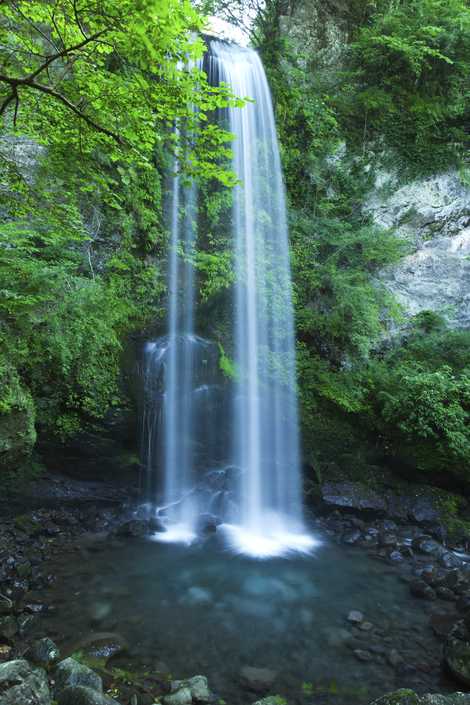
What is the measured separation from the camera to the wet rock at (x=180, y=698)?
3.61m

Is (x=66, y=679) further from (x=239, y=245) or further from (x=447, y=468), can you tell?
(x=239, y=245)

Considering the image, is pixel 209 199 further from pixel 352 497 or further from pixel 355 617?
pixel 355 617

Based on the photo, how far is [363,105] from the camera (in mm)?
12172

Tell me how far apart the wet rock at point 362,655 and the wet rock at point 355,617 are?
1.91ft

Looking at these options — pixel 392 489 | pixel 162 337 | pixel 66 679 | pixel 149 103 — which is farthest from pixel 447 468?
pixel 149 103

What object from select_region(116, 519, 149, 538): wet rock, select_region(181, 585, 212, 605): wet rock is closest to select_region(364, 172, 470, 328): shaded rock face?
select_region(116, 519, 149, 538): wet rock

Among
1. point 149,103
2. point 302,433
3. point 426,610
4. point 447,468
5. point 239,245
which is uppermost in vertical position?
point 239,245

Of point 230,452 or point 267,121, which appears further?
point 267,121

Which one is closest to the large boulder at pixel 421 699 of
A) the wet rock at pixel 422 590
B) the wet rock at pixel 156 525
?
the wet rock at pixel 422 590

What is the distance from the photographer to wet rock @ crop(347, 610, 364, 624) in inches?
208

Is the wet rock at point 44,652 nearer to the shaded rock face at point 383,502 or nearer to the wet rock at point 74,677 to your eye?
the wet rock at point 74,677

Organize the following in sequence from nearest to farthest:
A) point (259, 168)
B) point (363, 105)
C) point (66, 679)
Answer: point (66, 679) < point (259, 168) < point (363, 105)

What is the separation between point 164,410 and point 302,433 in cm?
319

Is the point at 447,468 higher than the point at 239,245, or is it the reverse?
the point at 239,245
